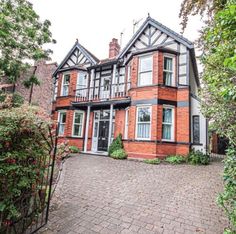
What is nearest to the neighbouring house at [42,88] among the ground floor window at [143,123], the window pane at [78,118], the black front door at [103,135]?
the window pane at [78,118]

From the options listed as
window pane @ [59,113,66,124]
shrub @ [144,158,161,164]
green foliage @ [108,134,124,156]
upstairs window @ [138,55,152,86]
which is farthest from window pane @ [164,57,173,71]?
window pane @ [59,113,66,124]

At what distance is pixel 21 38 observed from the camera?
13.2m

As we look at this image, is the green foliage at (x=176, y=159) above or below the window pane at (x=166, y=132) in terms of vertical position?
below

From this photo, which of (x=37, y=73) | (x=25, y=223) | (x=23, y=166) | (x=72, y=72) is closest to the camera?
(x=23, y=166)

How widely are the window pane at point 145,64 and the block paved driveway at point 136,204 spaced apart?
297 inches

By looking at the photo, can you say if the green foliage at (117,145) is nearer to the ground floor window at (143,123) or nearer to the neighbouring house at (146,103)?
the neighbouring house at (146,103)

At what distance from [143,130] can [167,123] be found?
1600mm

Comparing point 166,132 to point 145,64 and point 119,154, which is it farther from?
point 145,64

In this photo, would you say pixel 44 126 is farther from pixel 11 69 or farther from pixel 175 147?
pixel 11 69

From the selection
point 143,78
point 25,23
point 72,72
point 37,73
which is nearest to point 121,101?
point 143,78

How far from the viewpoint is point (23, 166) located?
3170 millimetres

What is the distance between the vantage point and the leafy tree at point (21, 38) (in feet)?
38.9

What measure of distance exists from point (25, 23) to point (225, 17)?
1444 cm

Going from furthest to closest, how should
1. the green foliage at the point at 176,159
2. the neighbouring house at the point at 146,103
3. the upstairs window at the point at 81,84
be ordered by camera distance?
1. the upstairs window at the point at 81,84
2. the neighbouring house at the point at 146,103
3. the green foliage at the point at 176,159
